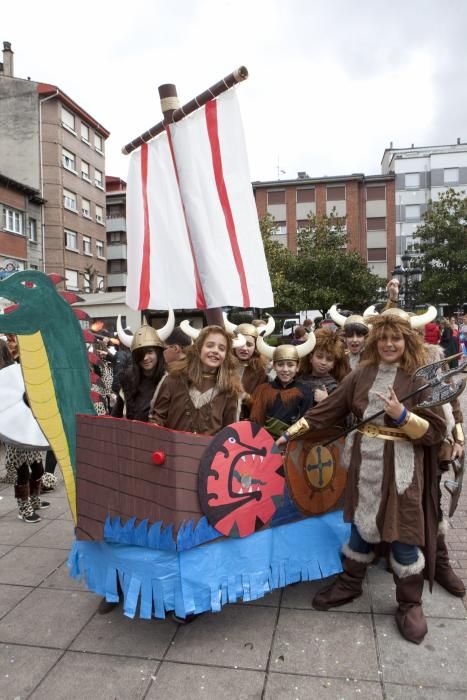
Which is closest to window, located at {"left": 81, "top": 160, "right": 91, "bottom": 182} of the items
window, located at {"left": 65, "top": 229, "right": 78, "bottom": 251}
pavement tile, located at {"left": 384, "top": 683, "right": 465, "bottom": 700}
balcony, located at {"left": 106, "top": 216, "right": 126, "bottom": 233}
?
window, located at {"left": 65, "top": 229, "right": 78, "bottom": 251}

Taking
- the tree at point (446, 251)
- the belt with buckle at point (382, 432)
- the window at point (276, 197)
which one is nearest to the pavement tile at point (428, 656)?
the belt with buckle at point (382, 432)

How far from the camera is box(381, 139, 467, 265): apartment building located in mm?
45156

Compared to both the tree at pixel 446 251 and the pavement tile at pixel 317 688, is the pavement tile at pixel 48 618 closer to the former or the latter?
the pavement tile at pixel 317 688

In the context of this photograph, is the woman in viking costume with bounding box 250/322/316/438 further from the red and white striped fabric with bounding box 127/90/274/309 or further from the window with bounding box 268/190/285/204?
the window with bounding box 268/190/285/204

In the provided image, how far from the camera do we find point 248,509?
299 cm

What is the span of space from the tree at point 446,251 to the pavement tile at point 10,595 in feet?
88.9

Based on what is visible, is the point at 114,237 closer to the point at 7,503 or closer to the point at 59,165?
the point at 59,165

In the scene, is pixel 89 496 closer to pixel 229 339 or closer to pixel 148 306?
pixel 229 339

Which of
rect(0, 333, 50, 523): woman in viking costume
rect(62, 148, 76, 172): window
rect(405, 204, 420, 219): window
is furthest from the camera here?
rect(405, 204, 420, 219): window

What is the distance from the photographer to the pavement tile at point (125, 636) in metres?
2.82

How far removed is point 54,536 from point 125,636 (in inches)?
70.1

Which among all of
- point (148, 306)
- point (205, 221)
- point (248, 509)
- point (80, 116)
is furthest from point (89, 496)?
point (80, 116)

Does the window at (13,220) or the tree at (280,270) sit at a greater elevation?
the window at (13,220)

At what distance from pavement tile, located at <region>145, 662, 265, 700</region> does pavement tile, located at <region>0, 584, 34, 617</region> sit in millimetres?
1217
